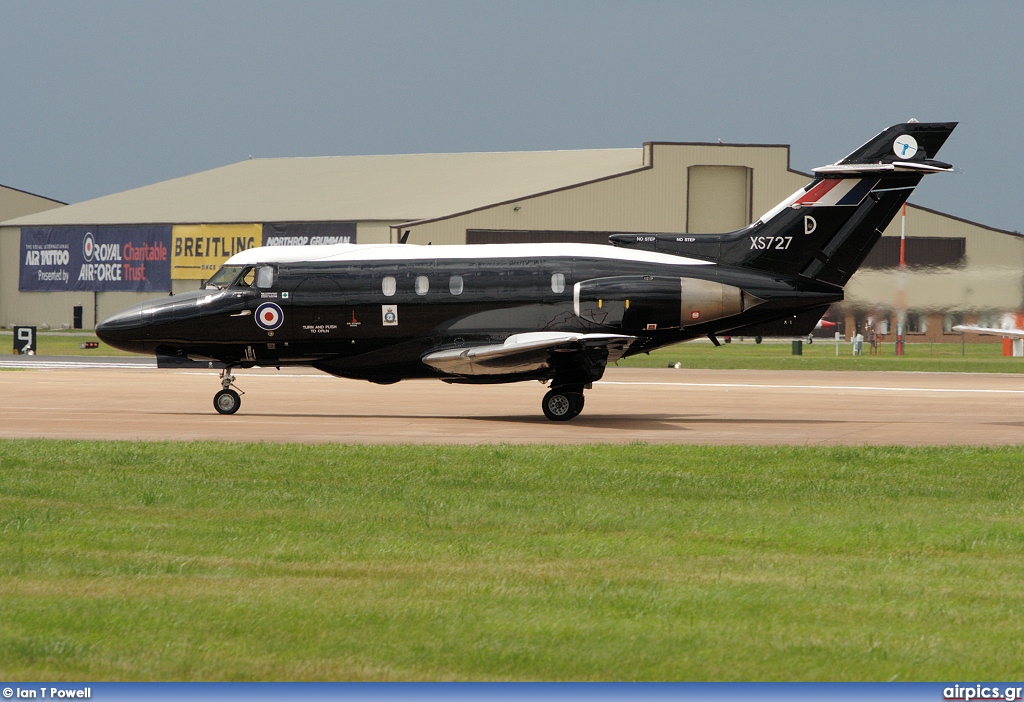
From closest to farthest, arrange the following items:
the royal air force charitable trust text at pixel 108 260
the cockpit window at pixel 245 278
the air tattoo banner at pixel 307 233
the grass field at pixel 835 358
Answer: the cockpit window at pixel 245 278 < the grass field at pixel 835 358 < the air tattoo banner at pixel 307 233 < the royal air force charitable trust text at pixel 108 260

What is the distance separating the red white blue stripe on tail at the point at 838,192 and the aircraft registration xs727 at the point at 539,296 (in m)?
0.02

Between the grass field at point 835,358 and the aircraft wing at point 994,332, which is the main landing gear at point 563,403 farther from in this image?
the grass field at point 835,358

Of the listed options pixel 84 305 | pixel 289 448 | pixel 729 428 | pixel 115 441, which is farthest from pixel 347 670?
pixel 84 305

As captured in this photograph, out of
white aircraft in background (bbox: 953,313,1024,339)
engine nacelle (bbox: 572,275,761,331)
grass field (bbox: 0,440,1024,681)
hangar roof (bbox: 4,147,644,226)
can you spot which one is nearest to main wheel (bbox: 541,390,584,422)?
engine nacelle (bbox: 572,275,761,331)

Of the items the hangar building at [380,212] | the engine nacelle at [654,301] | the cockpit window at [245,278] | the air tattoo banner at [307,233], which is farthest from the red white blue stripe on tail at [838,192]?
the air tattoo banner at [307,233]

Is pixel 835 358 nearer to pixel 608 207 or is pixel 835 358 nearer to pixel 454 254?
pixel 608 207

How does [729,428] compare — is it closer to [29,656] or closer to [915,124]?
[915,124]

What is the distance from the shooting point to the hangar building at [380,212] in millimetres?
80688

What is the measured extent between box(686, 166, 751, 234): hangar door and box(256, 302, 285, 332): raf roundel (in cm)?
5869

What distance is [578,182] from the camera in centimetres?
8300

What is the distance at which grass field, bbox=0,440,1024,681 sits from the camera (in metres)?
7.82

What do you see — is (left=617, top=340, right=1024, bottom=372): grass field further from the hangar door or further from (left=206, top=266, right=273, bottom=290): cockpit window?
(left=206, top=266, right=273, bottom=290): cockpit window

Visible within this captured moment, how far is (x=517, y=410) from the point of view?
92.4 ft

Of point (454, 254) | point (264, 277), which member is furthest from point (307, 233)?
point (454, 254)
